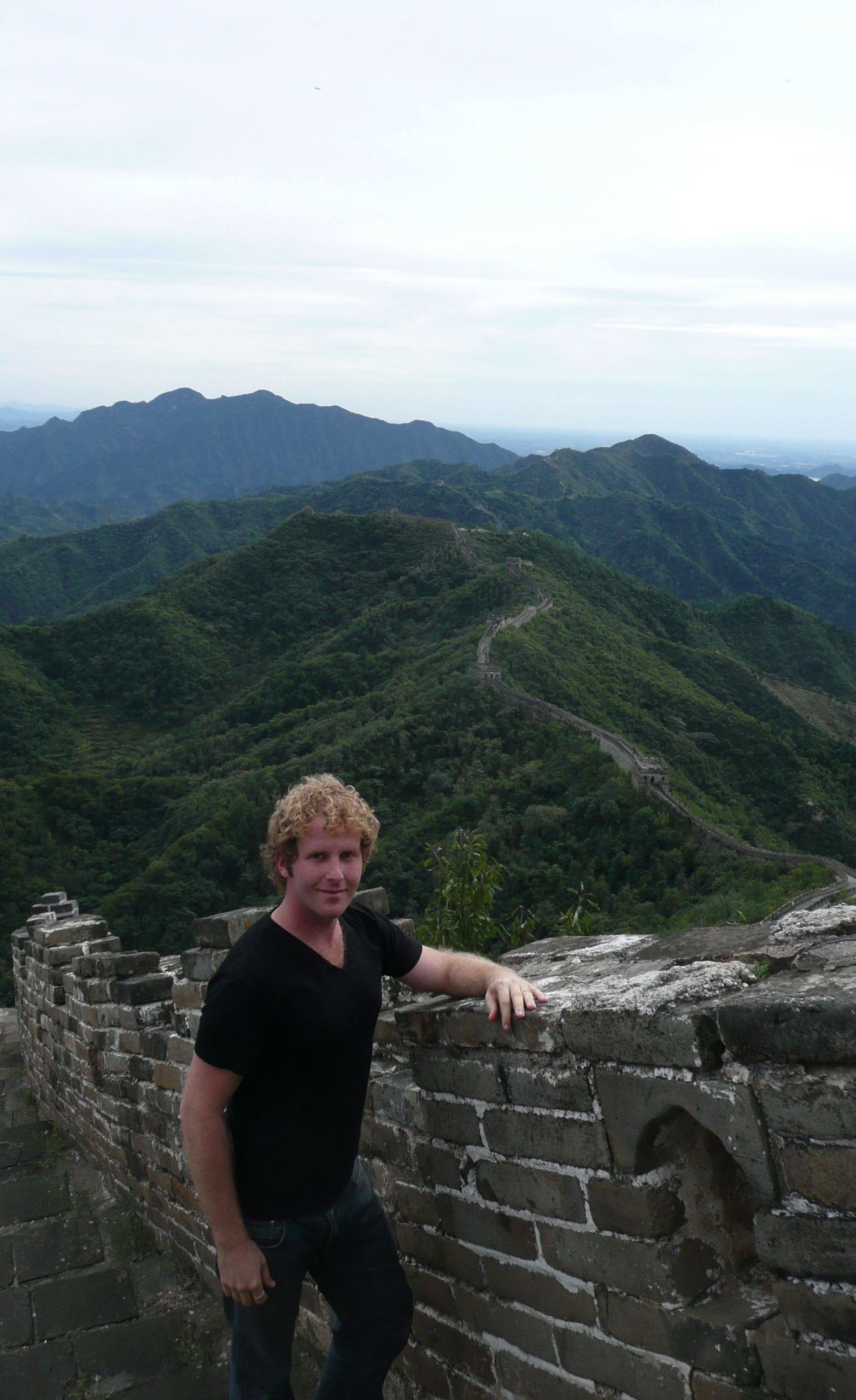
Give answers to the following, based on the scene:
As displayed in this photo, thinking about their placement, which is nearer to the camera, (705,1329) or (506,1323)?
(705,1329)

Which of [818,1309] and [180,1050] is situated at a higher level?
[818,1309]

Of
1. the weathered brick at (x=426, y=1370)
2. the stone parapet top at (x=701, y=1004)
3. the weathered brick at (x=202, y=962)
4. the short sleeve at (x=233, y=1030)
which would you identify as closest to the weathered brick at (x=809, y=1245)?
the stone parapet top at (x=701, y=1004)

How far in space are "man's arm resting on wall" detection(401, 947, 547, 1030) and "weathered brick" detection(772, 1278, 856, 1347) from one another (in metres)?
0.67

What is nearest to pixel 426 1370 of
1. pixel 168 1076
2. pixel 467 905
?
pixel 168 1076

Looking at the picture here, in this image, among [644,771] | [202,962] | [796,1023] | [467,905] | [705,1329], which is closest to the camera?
[796,1023]

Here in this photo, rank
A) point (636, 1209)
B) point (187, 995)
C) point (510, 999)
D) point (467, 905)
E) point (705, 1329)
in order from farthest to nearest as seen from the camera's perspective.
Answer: point (467, 905) → point (187, 995) → point (510, 999) → point (636, 1209) → point (705, 1329)

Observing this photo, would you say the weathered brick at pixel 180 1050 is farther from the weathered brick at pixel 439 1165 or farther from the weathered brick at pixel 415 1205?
the weathered brick at pixel 439 1165

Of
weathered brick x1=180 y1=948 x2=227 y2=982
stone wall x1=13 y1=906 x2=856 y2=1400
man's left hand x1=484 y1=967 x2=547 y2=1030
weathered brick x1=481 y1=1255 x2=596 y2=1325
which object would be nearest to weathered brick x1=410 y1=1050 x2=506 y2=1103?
stone wall x1=13 y1=906 x2=856 y2=1400

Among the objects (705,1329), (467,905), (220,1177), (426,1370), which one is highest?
(220,1177)

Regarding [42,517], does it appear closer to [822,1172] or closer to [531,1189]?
[531,1189]

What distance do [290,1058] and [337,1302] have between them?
0.65 metres

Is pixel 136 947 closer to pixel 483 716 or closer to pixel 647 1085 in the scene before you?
Result: pixel 483 716

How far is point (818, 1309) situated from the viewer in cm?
160

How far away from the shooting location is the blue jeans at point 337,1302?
2025 millimetres
